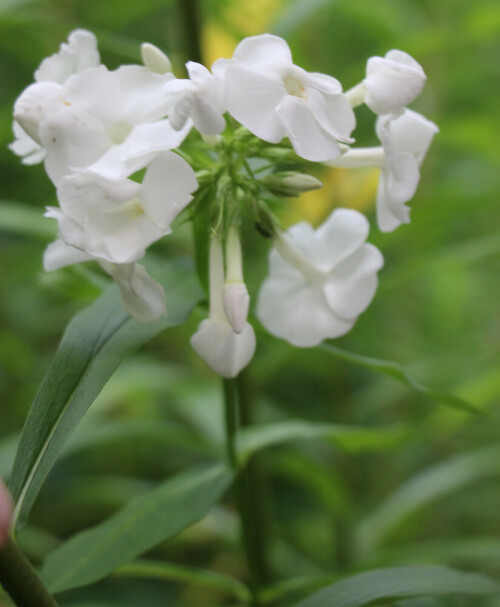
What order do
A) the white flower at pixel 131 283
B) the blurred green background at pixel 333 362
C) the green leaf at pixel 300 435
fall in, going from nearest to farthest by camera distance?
the white flower at pixel 131 283 → the green leaf at pixel 300 435 → the blurred green background at pixel 333 362

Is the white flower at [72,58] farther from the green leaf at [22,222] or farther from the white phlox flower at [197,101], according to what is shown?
the green leaf at [22,222]

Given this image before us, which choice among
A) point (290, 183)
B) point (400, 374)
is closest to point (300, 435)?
point (400, 374)

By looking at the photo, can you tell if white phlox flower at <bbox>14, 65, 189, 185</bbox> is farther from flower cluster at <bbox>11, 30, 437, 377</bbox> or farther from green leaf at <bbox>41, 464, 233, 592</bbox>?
green leaf at <bbox>41, 464, 233, 592</bbox>

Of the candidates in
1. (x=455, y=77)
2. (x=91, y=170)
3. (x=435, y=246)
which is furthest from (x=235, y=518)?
(x=455, y=77)

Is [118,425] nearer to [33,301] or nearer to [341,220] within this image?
[341,220]

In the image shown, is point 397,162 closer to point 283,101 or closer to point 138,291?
point 283,101

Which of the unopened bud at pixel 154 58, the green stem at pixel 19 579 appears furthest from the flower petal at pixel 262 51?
the green stem at pixel 19 579
